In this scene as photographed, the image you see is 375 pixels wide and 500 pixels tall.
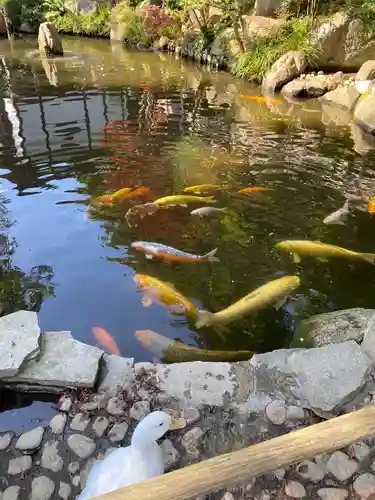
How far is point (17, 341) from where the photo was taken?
3000 millimetres

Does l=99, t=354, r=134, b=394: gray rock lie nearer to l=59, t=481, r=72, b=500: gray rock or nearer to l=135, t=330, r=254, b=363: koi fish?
l=135, t=330, r=254, b=363: koi fish

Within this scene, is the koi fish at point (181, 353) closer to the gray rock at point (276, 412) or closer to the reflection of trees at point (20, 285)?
the gray rock at point (276, 412)

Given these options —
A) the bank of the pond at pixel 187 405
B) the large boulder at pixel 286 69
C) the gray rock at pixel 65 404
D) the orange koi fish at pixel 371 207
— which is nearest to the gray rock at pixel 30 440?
the bank of the pond at pixel 187 405

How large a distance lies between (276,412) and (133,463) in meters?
0.93

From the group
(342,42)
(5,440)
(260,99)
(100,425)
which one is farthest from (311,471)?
(342,42)

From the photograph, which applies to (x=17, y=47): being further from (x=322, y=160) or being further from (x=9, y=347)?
(x=9, y=347)

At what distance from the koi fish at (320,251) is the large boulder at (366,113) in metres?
4.83

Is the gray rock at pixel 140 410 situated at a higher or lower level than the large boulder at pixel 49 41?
lower

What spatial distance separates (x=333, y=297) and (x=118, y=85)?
944 cm

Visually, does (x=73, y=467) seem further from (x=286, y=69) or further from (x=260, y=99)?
(x=286, y=69)

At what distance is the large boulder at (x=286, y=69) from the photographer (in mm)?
11469

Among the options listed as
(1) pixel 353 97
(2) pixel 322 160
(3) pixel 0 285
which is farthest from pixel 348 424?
(1) pixel 353 97

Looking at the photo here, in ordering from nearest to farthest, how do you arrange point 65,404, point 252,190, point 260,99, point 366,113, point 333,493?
point 333,493 < point 65,404 < point 252,190 < point 366,113 < point 260,99

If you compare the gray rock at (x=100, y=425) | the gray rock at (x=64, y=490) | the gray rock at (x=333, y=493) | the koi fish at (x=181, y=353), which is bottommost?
the koi fish at (x=181, y=353)
